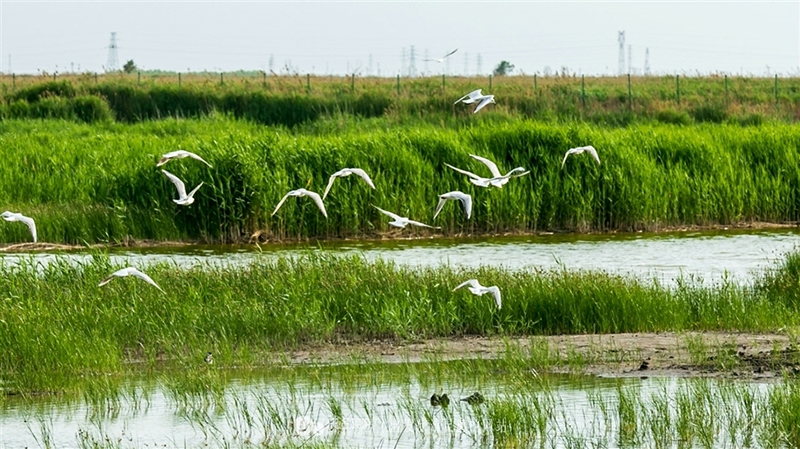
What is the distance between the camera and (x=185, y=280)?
14.9 m

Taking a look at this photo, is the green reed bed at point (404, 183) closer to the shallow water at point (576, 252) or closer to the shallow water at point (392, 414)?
the shallow water at point (576, 252)

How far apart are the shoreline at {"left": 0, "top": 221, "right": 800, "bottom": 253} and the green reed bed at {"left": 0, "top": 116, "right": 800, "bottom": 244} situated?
0.11 meters

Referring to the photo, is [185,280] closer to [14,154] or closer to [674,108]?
[14,154]

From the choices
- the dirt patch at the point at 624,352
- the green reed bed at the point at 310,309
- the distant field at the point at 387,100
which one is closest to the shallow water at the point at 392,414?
the dirt patch at the point at 624,352

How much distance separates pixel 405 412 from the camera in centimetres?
1080

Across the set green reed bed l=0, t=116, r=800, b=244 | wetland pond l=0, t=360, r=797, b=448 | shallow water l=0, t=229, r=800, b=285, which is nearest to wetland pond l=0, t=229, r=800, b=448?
wetland pond l=0, t=360, r=797, b=448

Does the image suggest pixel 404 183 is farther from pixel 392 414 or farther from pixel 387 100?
pixel 387 100

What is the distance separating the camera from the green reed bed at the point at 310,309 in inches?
508

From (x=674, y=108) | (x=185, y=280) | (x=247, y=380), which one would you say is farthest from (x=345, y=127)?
(x=247, y=380)

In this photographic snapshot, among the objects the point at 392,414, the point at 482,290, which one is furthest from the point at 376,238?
the point at 392,414

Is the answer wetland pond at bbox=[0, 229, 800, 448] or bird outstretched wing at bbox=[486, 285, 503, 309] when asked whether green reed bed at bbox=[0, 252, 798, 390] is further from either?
wetland pond at bbox=[0, 229, 800, 448]

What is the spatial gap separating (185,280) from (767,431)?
7528 mm

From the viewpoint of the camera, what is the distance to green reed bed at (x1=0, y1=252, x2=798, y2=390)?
508 inches

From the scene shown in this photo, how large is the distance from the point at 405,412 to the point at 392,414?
0.17 metres
